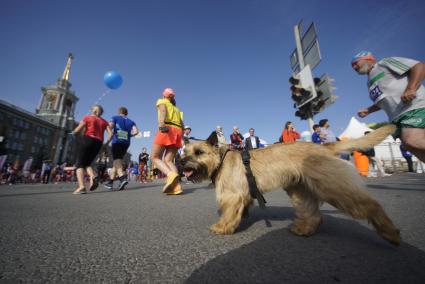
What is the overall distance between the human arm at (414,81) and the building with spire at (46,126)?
58.4 meters

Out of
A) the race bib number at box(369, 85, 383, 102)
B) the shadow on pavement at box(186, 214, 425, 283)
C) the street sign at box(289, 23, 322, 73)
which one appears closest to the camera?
the shadow on pavement at box(186, 214, 425, 283)

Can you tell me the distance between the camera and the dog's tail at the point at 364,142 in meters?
2.08

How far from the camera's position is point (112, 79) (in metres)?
10.4

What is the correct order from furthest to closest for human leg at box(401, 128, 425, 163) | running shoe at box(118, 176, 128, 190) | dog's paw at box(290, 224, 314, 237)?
running shoe at box(118, 176, 128, 190), human leg at box(401, 128, 425, 163), dog's paw at box(290, 224, 314, 237)

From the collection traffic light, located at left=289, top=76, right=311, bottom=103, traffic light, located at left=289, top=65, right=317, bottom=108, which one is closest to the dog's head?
traffic light, located at left=289, top=65, right=317, bottom=108

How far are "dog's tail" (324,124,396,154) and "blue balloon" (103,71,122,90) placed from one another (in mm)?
10676

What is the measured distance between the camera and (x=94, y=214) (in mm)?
2875

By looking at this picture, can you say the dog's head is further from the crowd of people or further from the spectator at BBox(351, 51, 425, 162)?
the spectator at BBox(351, 51, 425, 162)

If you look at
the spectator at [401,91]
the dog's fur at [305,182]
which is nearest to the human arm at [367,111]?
the spectator at [401,91]

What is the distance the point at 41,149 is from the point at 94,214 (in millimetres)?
91783

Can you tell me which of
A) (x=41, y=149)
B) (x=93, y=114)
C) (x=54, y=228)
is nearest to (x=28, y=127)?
(x=41, y=149)

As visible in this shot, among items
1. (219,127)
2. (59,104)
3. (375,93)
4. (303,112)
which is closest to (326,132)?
(303,112)

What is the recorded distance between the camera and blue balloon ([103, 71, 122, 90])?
10273 mm

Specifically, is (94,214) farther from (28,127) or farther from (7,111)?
(28,127)
